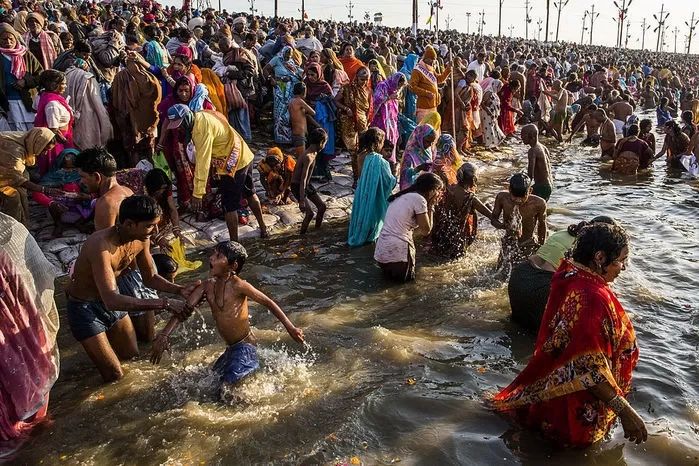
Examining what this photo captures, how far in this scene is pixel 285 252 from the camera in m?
7.00

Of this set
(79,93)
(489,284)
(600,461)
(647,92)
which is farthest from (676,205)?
(647,92)

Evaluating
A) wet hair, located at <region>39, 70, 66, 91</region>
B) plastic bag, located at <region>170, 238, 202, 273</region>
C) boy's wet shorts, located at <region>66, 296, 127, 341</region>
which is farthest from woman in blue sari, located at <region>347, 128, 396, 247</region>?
boy's wet shorts, located at <region>66, 296, 127, 341</region>

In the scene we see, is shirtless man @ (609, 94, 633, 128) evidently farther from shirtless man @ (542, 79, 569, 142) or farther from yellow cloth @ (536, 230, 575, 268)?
yellow cloth @ (536, 230, 575, 268)

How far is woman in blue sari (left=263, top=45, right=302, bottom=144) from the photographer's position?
966cm

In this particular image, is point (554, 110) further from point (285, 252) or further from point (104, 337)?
point (104, 337)

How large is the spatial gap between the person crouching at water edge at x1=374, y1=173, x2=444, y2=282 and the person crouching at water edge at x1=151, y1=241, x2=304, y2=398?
229cm

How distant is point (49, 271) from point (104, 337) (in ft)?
2.29

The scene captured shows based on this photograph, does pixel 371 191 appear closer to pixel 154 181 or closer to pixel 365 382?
pixel 154 181

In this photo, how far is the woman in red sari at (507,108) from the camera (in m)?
13.2

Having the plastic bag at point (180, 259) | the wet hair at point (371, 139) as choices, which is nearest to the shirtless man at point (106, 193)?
the plastic bag at point (180, 259)

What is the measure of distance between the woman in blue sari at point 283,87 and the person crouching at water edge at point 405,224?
4250 mm

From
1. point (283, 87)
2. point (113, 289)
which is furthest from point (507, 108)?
point (113, 289)

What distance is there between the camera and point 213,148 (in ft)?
21.6

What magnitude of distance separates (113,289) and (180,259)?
237 cm
